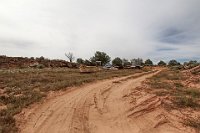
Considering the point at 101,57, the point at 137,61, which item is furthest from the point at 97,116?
the point at 137,61

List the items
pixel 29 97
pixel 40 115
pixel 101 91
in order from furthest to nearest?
pixel 101 91 < pixel 29 97 < pixel 40 115

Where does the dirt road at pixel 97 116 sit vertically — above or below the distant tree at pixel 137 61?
below

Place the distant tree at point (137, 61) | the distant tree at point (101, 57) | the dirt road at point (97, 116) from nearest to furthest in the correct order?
1. the dirt road at point (97, 116)
2. the distant tree at point (101, 57)
3. the distant tree at point (137, 61)

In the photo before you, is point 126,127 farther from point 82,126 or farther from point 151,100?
point 151,100

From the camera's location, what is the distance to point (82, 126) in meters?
7.22

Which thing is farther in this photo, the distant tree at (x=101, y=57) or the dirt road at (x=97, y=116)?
the distant tree at (x=101, y=57)

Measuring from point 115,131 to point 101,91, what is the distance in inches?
224

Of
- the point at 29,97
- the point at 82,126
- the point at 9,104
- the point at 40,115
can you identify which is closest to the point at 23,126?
the point at 40,115

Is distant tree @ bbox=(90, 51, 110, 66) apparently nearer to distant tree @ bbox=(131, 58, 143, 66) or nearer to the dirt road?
distant tree @ bbox=(131, 58, 143, 66)

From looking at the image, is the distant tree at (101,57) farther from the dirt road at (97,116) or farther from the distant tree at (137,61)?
the dirt road at (97,116)

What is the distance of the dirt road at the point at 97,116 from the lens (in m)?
7.13

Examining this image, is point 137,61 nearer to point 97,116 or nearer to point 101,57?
point 101,57

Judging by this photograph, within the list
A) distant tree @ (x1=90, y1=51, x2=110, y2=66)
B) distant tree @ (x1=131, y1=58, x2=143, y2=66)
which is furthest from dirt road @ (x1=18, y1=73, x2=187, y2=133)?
distant tree @ (x1=131, y1=58, x2=143, y2=66)

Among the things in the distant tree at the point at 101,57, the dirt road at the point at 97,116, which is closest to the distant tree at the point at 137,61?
the distant tree at the point at 101,57
